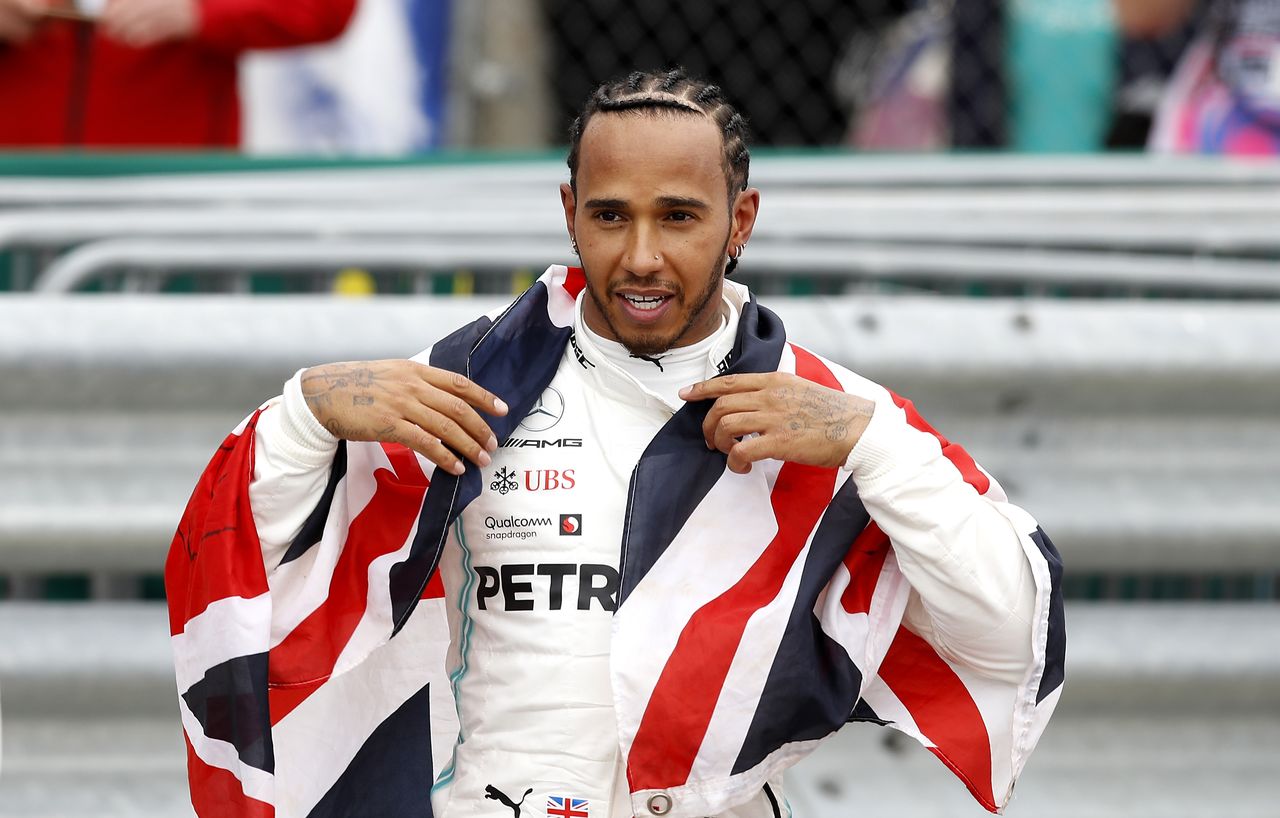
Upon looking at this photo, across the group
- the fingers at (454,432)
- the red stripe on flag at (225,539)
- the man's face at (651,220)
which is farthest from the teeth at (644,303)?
the red stripe on flag at (225,539)

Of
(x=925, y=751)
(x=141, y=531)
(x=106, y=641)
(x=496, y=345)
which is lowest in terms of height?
(x=925, y=751)

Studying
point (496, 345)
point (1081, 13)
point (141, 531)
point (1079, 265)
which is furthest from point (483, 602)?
point (1081, 13)

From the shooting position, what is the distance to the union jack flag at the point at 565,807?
6.71 feet

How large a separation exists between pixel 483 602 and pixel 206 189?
212 centimetres

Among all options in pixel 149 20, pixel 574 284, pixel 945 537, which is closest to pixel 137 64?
pixel 149 20

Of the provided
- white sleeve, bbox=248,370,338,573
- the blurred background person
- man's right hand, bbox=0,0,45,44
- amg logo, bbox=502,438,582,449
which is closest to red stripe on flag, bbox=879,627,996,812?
amg logo, bbox=502,438,582,449

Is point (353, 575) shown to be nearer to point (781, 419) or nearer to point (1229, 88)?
point (781, 419)

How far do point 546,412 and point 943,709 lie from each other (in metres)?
0.65

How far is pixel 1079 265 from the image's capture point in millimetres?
3551

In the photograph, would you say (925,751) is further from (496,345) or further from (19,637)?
(19,637)

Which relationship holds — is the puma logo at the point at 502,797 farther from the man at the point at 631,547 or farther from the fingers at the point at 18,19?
the fingers at the point at 18,19

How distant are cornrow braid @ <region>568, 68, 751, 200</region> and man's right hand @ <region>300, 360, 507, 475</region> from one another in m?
0.30

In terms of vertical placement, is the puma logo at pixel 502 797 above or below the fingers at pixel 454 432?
below

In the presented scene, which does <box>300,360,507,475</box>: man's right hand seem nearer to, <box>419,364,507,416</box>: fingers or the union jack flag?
<box>419,364,507,416</box>: fingers
